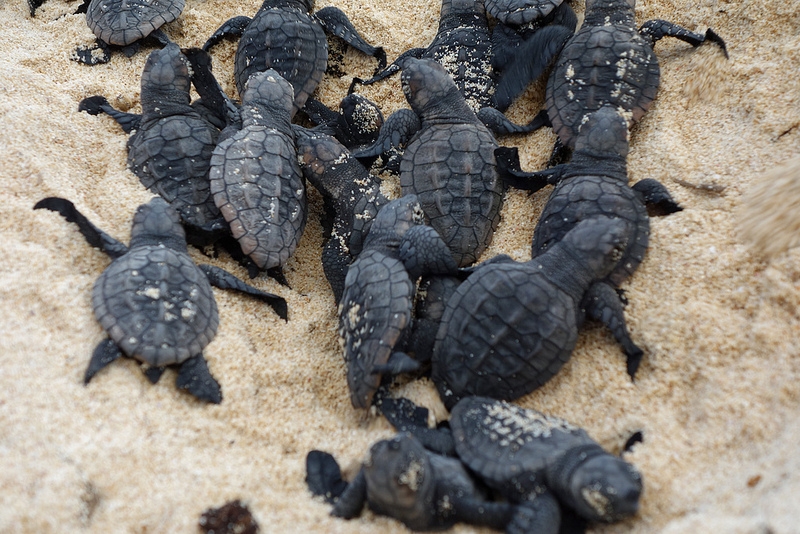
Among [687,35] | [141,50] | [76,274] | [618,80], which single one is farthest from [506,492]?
[141,50]

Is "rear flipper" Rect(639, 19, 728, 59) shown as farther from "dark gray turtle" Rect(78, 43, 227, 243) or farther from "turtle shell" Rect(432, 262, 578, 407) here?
"dark gray turtle" Rect(78, 43, 227, 243)

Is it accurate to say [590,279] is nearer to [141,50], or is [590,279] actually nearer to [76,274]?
[76,274]

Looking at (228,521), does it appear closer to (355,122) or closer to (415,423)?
(415,423)

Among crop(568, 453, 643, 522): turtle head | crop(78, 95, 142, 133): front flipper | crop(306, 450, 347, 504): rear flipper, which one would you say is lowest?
crop(78, 95, 142, 133): front flipper

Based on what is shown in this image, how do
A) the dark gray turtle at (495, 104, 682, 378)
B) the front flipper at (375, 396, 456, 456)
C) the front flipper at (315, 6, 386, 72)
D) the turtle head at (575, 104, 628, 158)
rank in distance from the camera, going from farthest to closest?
the front flipper at (315, 6, 386, 72)
the turtle head at (575, 104, 628, 158)
the dark gray turtle at (495, 104, 682, 378)
the front flipper at (375, 396, 456, 456)

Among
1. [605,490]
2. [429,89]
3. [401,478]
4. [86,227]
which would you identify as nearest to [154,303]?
[86,227]

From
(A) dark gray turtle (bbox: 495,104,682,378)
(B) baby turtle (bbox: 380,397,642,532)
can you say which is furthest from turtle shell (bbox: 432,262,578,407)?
(A) dark gray turtle (bbox: 495,104,682,378)

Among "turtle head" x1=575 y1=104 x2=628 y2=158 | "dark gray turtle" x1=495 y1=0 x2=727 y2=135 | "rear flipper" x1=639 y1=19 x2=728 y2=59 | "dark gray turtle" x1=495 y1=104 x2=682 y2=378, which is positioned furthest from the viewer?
"rear flipper" x1=639 y1=19 x2=728 y2=59
